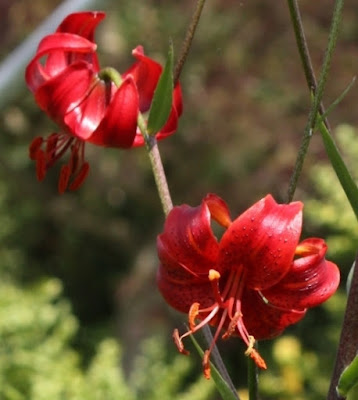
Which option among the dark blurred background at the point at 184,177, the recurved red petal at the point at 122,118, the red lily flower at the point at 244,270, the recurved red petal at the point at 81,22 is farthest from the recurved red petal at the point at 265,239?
the dark blurred background at the point at 184,177

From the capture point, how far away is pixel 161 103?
29.5 inches

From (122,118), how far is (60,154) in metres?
0.11

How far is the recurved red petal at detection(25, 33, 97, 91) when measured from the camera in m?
0.80

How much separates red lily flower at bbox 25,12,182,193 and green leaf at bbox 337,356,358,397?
237 mm

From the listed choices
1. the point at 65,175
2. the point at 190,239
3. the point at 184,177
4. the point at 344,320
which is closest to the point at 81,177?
the point at 65,175

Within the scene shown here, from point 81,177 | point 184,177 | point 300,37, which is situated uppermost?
point 300,37

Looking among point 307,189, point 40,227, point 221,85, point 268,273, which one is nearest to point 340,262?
point 307,189

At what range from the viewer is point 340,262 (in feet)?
7.82

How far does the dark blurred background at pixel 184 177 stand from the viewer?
97.7 inches

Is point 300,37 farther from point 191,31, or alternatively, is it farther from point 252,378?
point 252,378

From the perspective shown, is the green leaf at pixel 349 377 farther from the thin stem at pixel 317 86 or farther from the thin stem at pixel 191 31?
the thin stem at pixel 191 31

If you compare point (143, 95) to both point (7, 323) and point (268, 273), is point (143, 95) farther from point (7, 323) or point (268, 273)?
point (7, 323)

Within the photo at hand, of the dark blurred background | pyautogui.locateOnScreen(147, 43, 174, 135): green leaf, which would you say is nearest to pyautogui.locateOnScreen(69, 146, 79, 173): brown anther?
pyautogui.locateOnScreen(147, 43, 174, 135): green leaf

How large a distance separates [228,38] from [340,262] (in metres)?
0.94
